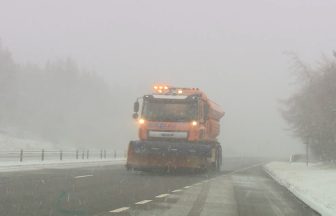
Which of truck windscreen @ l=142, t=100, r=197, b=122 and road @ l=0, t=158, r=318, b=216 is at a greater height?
truck windscreen @ l=142, t=100, r=197, b=122

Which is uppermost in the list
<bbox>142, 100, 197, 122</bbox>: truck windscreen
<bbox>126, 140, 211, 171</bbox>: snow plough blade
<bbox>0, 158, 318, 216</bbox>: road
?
<bbox>142, 100, 197, 122</bbox>: truck windscreen

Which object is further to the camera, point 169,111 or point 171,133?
point 169,111

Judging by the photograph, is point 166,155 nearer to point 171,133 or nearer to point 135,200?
point 171,133

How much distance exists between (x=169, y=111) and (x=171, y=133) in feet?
3.80

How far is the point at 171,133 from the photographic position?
93.0 feet

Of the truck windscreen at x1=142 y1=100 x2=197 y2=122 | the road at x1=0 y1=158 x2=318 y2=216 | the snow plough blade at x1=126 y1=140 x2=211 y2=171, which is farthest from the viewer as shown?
the truck windscreen at x1=142 y1=100 x2=197 y2=122

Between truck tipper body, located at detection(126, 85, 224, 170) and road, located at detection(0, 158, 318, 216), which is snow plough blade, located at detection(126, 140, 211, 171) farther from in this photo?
road, located at detection(0, 158, 318, 216)

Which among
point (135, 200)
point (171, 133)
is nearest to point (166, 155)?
point (171, 133)

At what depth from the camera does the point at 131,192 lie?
17781 mm

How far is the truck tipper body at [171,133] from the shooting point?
89.7ft

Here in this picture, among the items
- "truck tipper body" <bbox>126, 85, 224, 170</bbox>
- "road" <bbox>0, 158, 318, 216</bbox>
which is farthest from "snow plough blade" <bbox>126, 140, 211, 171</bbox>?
"road" <bbox>0, 158, 318, 216</bbox>

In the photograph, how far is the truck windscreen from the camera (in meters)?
28.6

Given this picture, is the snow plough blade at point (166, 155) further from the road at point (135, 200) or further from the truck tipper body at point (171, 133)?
the road at point (135, 200)

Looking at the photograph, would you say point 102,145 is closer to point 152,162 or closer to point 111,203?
point 152,162
